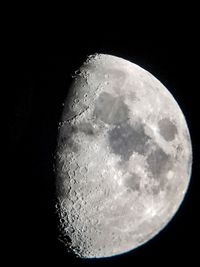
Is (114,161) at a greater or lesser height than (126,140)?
lesser

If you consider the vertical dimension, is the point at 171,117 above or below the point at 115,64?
below

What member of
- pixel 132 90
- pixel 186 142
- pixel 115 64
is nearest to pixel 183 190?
pixel 186 142

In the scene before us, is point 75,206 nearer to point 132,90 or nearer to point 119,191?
point 119,191

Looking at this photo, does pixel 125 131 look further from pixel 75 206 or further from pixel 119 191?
pixel 75 206

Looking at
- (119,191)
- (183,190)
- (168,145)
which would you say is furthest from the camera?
(183,190)

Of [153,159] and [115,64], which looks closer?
[153,159]

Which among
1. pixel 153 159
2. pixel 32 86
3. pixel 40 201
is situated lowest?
pixel 40 201

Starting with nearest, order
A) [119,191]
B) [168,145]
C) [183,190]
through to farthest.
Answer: [119,191] < [168,145] < [183,190]
